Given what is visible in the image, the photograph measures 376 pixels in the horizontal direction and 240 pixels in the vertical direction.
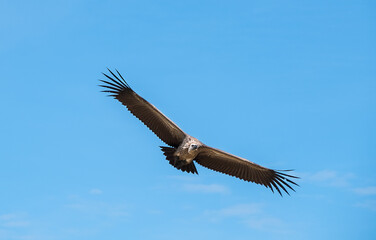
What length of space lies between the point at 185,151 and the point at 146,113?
1.74 m

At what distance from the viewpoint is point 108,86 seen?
1862 centimetres

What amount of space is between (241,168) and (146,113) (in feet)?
11.4

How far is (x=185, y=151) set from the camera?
59.3 feet

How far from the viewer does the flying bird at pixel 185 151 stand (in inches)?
717

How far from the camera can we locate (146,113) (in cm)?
1859

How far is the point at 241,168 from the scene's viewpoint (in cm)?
1912

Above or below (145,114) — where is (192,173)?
below

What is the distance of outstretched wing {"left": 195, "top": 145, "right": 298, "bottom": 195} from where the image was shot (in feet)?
61.7

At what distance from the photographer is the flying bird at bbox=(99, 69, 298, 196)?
18.2m

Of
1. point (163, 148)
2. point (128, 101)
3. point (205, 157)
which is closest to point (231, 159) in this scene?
point (205, 157)

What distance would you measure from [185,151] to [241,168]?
2.15 metres

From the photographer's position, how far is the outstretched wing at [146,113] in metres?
18.5

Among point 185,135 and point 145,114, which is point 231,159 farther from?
point 145,114

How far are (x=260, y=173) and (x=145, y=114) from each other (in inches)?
161
